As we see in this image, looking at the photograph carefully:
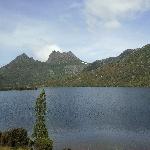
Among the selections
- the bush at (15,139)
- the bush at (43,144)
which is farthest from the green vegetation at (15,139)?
the bush at (43,144)

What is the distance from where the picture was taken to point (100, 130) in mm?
132500

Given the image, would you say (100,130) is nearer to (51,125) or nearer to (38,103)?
(51,125)

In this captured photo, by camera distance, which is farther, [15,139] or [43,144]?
[15,139]

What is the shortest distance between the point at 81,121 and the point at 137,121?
26590 millimetres

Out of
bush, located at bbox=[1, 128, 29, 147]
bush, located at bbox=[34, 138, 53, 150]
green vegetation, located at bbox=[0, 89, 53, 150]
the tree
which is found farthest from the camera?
bush, located at bbox=[1, 128, 29, 147]

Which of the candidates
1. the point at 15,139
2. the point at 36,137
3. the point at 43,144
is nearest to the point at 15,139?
the point at 15,139

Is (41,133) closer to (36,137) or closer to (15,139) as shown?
(36,137)

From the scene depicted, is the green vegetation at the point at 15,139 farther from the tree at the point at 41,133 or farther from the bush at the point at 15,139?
the tree at the point at 41,133

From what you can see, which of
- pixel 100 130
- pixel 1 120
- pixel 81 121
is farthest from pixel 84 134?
pixel 1 120

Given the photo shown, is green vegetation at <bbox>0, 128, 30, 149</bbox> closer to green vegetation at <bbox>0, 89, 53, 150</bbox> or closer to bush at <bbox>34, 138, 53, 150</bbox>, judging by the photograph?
green vegetation at <bbox>0, 89, 53, 150</bbox>

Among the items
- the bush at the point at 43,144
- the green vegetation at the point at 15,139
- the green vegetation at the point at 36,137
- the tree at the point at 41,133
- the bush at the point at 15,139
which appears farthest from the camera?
the bush at the point at 15,139

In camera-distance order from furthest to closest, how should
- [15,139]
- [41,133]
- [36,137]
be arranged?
[15,139], [36,137], [41,133]

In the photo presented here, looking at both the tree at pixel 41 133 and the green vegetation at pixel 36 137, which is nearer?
the tree at pixel 41 133

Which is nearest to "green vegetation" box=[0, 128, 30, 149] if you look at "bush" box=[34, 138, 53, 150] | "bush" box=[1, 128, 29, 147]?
"bush" box=[1, 128, 29, 147]
